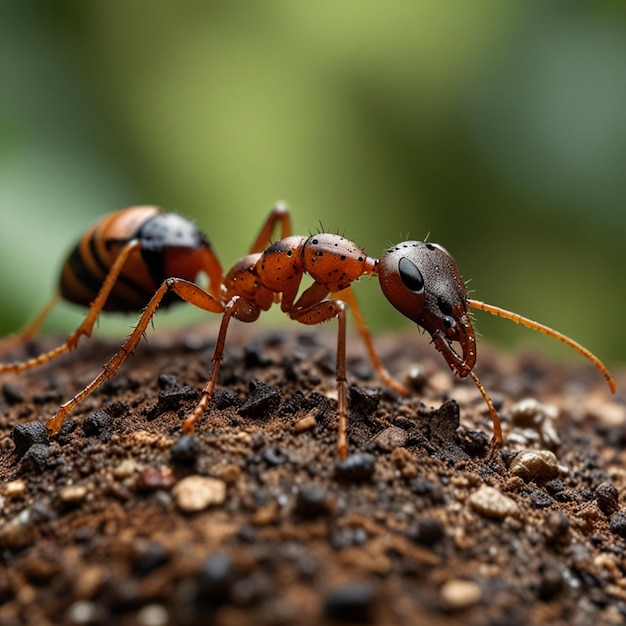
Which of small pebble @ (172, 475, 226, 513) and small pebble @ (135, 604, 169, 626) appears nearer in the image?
small pebble @ (135, 604, 169, 626)

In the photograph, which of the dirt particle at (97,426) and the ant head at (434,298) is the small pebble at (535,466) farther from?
the dirt particle at (97,426)

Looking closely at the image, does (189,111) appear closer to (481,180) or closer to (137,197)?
(137,197)

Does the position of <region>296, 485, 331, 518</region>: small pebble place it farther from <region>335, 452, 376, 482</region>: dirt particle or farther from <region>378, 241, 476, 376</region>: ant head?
<region>378, 241, 476, 376</region>: ant head

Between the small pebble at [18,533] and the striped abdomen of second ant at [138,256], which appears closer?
the small pebble at [18,533]

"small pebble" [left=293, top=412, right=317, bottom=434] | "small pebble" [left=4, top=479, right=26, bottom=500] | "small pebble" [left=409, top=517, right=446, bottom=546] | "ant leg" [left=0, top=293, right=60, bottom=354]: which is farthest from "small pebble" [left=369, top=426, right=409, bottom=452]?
"ant leg" [left=0, top=293, right=60, bottom=354]

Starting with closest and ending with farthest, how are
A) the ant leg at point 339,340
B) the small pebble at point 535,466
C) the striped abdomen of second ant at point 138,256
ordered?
the ant leg at point 339,340 < the small pebble at point 535,466 < the striped abdomen of second ant at point 138,256

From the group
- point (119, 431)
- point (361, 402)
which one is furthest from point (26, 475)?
point (361, 402)

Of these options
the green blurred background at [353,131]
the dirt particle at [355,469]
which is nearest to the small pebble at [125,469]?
the dirt particle at [355,469]
